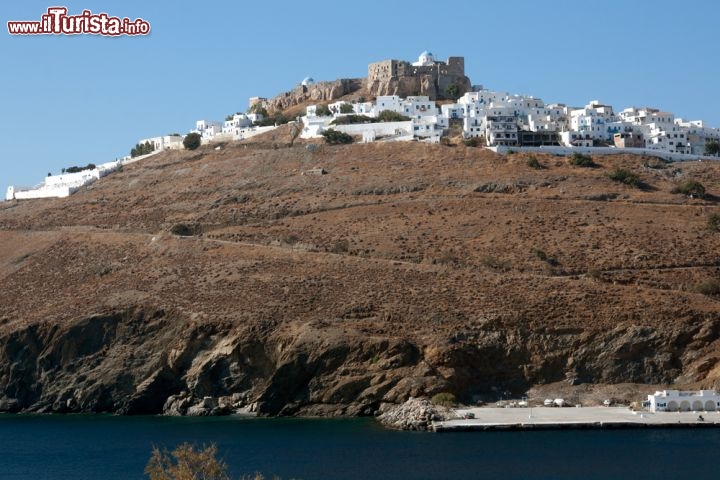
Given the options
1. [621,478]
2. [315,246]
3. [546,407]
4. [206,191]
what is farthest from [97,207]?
[621,478]

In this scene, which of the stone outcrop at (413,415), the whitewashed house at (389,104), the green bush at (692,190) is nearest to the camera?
the stone outcrop at (413,415)

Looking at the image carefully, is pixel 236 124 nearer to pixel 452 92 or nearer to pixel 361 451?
pixel 452 92

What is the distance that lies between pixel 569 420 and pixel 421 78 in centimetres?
6679

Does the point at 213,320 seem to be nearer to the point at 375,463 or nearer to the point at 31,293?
the point at 31,293

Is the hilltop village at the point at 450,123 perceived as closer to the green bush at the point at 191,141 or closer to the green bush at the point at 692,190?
the green bush at the point at 191,141

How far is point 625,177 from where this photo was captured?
100438 mm

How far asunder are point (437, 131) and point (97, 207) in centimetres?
3020

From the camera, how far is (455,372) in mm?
73500

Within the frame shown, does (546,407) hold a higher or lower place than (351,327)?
lower

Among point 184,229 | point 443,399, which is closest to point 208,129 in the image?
point 184,229

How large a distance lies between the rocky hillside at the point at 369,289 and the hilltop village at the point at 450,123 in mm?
4592

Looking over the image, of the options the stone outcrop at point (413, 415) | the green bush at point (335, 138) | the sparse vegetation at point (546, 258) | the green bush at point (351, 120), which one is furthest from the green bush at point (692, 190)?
the stone outcrop at point (413, 415)

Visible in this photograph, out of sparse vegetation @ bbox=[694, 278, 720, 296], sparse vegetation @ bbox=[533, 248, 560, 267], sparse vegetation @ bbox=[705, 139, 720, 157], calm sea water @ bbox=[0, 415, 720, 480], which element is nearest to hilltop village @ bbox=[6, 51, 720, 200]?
sparse vegetation @ bbox=[705, 139, 720, 157]

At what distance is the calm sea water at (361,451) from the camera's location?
183ft
